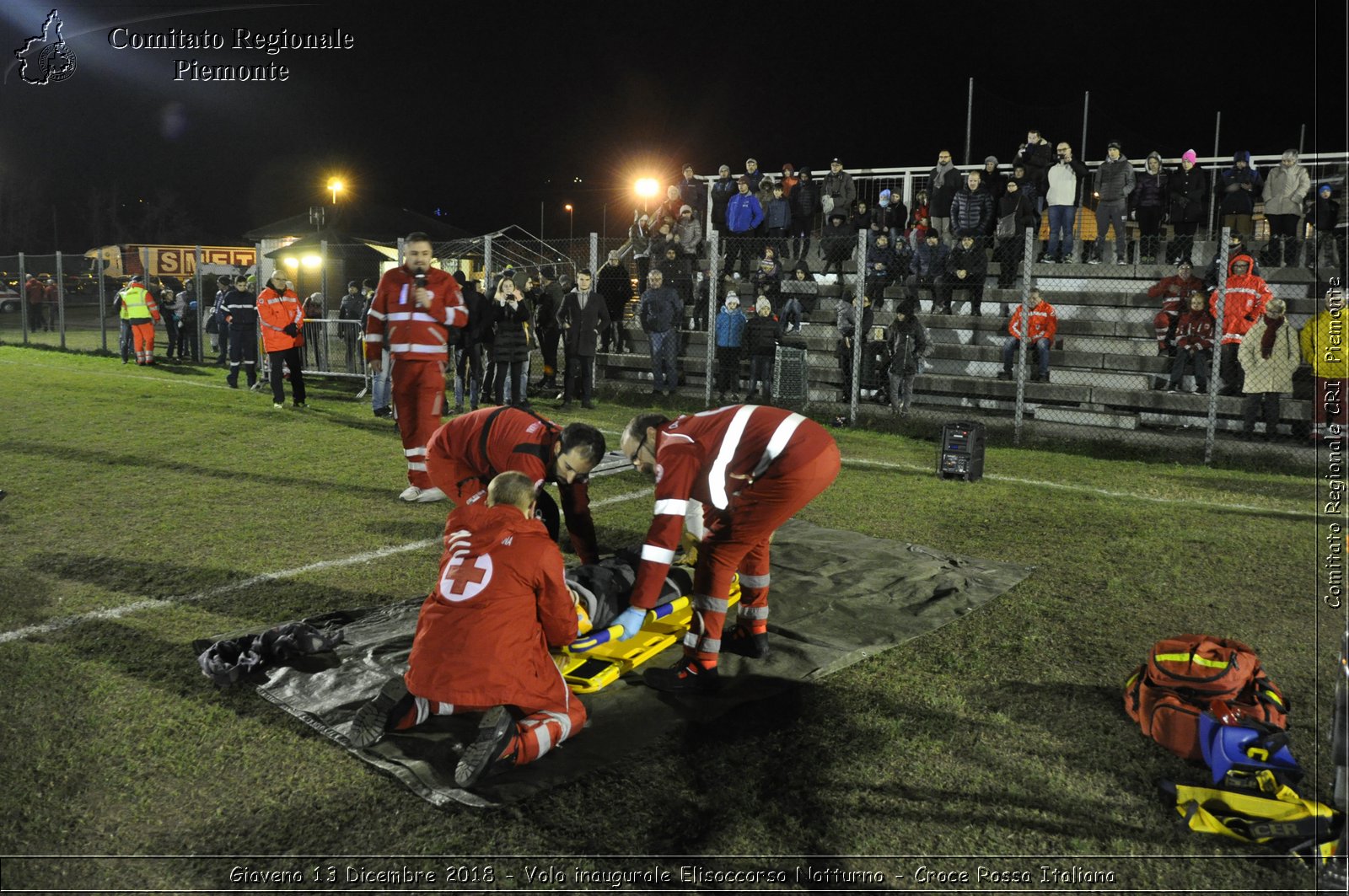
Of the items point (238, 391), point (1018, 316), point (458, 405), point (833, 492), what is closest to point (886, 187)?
point (1018, 316)

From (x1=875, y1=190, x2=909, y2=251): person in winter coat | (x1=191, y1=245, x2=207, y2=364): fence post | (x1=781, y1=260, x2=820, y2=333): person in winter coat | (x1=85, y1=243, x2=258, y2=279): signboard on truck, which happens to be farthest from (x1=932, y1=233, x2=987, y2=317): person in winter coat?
(x1=85, y1=243, x2=258, y2=279): signboard on truck

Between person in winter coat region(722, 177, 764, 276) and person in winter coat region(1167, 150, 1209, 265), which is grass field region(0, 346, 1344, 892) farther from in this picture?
person in winter coat region(722, 177, 764, 276)

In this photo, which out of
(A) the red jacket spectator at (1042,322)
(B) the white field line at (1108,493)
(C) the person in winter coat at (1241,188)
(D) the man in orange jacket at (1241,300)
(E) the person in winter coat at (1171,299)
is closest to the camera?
(B) the white field line at (1108,493)

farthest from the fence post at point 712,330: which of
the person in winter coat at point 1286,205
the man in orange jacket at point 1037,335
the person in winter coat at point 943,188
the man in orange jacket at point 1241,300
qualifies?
the person in winter coat at point 1286,205

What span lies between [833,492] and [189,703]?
6340 mm

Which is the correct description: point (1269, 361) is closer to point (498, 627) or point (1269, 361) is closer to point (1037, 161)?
point (1037, 161)

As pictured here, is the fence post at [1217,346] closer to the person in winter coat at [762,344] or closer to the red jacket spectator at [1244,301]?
the red jacket spectator at [1244,301]

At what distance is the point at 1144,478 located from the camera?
10844mm

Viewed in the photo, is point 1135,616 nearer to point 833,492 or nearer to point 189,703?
point 833,492

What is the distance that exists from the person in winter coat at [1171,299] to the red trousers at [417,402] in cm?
1017

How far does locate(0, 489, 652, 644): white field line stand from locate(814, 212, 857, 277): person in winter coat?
11479 millimetres

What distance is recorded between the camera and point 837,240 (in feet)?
56.0

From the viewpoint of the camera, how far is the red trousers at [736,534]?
16.5ft

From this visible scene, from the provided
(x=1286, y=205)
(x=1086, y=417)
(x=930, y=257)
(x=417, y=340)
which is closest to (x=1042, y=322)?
(x=1086, y=417)
